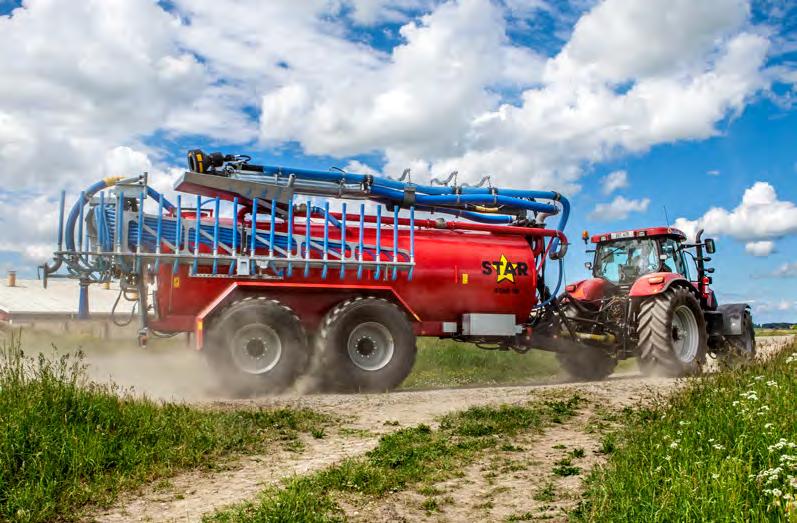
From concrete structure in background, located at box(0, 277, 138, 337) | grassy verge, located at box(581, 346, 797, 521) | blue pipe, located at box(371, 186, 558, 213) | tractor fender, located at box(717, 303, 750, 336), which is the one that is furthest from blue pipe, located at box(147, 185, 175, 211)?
concrete structure in background, located at box(0, 277, 138, 337)

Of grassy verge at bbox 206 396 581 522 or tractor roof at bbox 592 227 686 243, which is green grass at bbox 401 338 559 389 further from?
grassy verge at bbox 206 396 581 522

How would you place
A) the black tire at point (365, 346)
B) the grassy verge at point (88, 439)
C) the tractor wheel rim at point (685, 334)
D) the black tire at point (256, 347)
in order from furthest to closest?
the tractor wheel rim at point (685, 334) → the black tire at point (365, 346) → the black tire at point (256, 347) → the grassy verge at point (88, 439)

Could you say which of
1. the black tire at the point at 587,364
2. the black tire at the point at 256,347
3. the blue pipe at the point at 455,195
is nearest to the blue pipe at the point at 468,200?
the blue pipe at the point at 455,195

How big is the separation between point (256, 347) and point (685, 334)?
838 centimetres

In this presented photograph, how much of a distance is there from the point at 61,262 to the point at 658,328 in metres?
10.0

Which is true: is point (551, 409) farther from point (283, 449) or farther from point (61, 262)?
point (61, 262)

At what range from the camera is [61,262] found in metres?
10.4

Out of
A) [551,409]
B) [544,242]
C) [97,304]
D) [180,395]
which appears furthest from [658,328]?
[97,304]

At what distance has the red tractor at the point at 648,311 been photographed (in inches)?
508

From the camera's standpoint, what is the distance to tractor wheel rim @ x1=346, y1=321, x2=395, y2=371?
11070 millimetres

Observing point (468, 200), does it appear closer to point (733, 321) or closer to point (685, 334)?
point (685, 334)

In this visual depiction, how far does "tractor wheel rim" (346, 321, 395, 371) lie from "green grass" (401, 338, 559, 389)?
318 cm

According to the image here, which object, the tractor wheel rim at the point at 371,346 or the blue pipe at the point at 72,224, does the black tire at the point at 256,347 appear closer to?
the tractor wheel rim at the point at 371,346

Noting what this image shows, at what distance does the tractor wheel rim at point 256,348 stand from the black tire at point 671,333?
22.2ft
